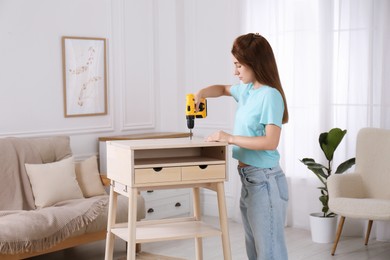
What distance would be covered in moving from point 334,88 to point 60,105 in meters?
2.17

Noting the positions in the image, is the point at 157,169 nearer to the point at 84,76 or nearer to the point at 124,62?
the point at 84,76

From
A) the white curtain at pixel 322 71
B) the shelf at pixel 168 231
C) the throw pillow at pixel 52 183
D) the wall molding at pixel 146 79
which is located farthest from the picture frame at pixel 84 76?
the shelf at pixel 168 231

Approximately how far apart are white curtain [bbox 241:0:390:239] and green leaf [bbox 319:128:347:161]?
0.30 meters

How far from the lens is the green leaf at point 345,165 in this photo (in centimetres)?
491

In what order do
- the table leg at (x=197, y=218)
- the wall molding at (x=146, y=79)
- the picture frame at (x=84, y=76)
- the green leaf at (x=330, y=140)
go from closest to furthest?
the table leg at (x=197, y=218), the green leaf at (x=330, y=140), the picture frame at (x=84, y=76), the wall molding at (x=146, y=79)

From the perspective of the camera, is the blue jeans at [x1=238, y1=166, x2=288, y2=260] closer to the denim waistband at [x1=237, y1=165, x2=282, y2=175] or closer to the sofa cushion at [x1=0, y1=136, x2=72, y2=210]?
the denim waistband at [x1=237, y1=165, x2=282, y2=175]

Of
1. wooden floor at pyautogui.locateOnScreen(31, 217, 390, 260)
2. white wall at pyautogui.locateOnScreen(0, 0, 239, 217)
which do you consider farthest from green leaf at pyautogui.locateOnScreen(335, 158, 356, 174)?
white wall at pyautogui.locateOnScreen(0, 0, 239, 217)

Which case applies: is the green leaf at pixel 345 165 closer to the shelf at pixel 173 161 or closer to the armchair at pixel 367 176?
the armchair at pixel 367 176

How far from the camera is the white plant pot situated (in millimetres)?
5023

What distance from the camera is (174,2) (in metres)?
6.11

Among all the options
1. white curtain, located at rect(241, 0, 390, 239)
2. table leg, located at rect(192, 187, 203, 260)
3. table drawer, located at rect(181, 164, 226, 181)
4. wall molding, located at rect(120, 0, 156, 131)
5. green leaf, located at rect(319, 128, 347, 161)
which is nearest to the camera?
table drawer, located at rect(181, 164, 226, 181)

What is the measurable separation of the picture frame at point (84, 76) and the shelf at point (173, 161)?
2.39 m

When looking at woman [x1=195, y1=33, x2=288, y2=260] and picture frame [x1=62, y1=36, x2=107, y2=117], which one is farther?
picture frame [x1=62, y1=36, x2=107, y2=117]

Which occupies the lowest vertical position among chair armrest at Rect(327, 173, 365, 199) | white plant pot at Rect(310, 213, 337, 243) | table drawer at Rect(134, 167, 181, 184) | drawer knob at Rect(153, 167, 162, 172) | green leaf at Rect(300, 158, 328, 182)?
white plant pot at Rect(310, 213, 337, 243)
